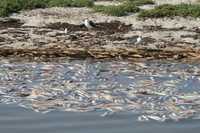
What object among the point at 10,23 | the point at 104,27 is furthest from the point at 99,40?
the point at 10,23

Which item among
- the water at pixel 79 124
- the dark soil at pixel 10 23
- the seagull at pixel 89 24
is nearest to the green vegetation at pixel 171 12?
the seagull at pixel 89 24

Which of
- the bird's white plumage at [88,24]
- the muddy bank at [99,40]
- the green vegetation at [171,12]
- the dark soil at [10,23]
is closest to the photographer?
the muddy bank at [99,40]

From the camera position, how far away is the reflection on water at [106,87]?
8.86 metres

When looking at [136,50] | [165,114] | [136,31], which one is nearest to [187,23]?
[136,31]

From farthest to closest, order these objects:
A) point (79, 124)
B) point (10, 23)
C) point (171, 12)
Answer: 1. point (171, 12)
2. point (10, 23)
3. point (79, 124)

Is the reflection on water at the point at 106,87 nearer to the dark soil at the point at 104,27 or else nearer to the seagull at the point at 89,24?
the dark soil at the point at 104,27

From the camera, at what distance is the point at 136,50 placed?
42.2ft

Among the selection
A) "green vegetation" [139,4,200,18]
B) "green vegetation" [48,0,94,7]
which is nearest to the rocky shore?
"green vegetation" [139,4,200,18]

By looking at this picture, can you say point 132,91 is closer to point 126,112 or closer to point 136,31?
point 126,112

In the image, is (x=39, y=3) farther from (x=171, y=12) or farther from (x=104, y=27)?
(x=171, y=12)

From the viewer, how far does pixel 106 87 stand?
1007 cm

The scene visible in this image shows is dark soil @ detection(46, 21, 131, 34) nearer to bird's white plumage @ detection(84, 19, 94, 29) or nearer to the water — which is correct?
bird's white plumage @ detection(84, 19, 94, 29)

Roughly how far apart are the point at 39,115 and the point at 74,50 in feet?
14.7

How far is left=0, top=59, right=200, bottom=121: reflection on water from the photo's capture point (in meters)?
Answer: 8.86
